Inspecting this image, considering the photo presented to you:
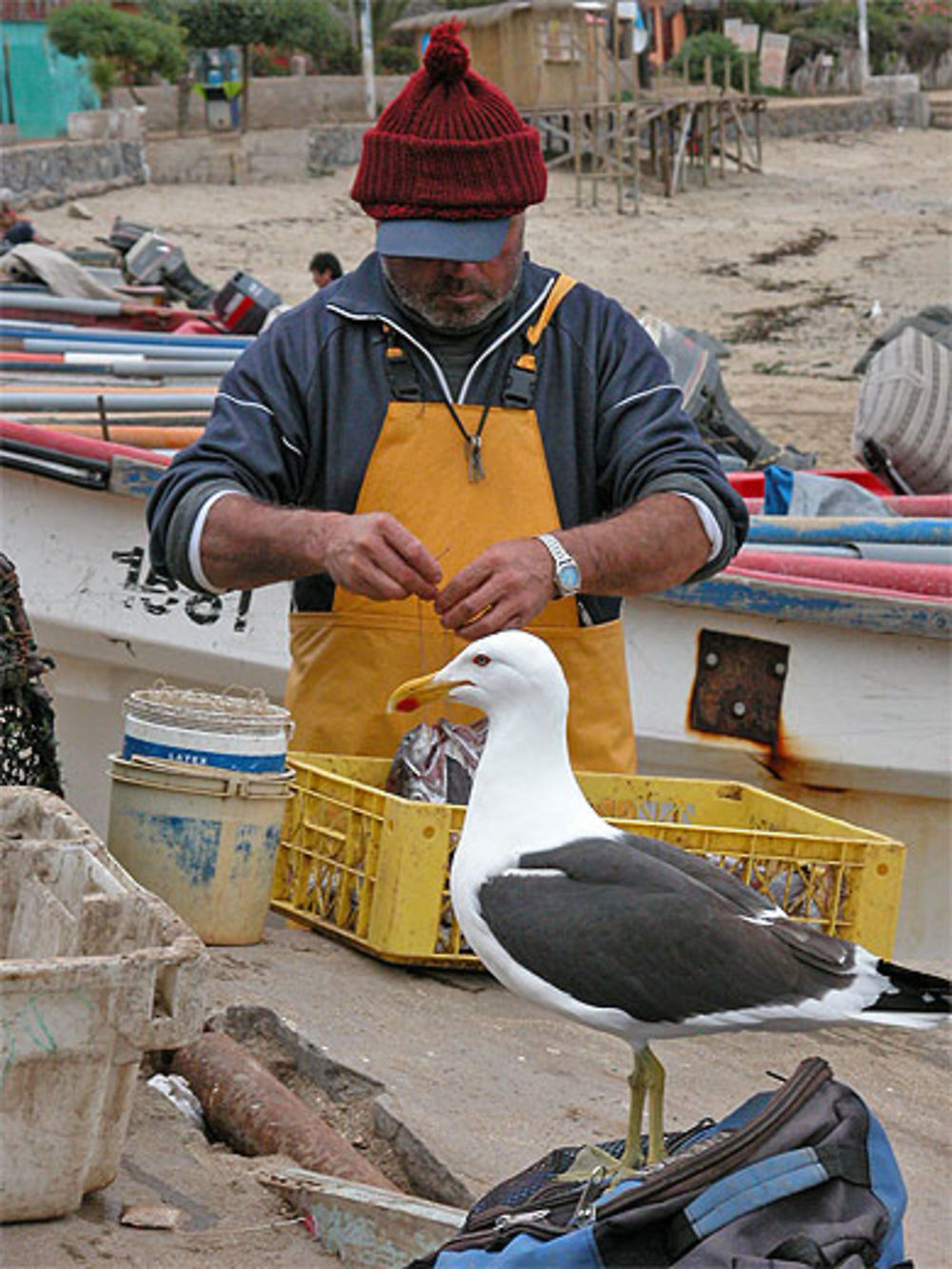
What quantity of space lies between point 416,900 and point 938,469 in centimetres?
548

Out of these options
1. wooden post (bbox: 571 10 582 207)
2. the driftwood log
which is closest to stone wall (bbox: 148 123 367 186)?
wooden post (bbox: 571 10 582 207)

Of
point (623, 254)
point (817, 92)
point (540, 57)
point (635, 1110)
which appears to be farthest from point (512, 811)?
point (817, 92)

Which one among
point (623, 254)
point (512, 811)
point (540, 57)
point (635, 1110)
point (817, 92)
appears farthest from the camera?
point (817, 92)

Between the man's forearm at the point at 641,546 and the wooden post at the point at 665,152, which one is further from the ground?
the wooden post at the point at 665,152

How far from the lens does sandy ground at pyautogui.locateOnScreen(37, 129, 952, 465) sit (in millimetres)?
25625

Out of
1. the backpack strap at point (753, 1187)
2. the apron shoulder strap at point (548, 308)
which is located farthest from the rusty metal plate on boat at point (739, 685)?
the backpack strap at point (753, 1187)

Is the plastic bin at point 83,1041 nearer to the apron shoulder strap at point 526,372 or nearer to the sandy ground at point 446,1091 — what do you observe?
the sandy ground at point 446,1091

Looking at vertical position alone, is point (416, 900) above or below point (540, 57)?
below

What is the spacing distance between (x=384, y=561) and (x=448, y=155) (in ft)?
3.17

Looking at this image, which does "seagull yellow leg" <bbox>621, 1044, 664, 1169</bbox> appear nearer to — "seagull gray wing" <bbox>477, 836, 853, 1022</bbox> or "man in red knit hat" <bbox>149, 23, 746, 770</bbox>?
"seagull gray wing" <bbox>477, 836, 853, 1022</bbox>

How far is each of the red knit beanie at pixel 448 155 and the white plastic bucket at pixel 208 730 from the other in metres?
1.49

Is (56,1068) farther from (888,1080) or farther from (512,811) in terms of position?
(888,1080)

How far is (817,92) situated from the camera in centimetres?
5994

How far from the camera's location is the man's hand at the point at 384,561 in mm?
3514
